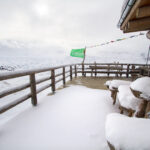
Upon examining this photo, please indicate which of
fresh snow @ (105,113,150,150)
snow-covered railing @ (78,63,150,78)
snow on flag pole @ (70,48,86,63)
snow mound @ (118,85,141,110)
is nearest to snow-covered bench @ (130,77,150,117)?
snow mound @ (118,85,141,110)

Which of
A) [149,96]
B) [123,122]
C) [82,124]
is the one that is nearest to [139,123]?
[123,122]

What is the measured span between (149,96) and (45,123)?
6.02 ft

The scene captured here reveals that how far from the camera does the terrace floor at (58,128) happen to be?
1.43m

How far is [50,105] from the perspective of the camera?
2.66 meters

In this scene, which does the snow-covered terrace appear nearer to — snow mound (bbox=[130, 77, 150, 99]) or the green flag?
snow mound (bbox=[130, 77, 150, 99])

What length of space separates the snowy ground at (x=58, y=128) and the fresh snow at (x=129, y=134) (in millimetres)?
728

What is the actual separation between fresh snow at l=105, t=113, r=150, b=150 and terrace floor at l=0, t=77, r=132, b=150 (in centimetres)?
73

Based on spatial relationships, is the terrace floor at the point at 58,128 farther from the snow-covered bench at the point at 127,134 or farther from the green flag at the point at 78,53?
the green flag at the point at 78,53

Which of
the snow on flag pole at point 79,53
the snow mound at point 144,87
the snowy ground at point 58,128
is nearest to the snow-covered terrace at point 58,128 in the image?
the snowy ground at point 58,128

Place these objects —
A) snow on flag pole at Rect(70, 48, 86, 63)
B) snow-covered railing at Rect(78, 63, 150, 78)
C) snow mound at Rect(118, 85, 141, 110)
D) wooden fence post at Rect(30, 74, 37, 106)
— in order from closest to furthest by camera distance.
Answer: snow mound at Rect(118, 85, 141, 110) < wooden fence post at Rect(30, 74, 37, 106) < snow on flag pole at Rect(70, 48, 86, 63) < snow-covered railing at Rect(78, 63, 150, 78)

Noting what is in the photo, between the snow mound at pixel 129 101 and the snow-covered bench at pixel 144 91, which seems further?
the snow mound at pixel 129 101

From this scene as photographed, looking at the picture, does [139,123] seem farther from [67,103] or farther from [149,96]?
[67,103]

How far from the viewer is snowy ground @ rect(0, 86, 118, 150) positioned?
4.68 ft

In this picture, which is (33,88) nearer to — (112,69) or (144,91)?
(144,91)
